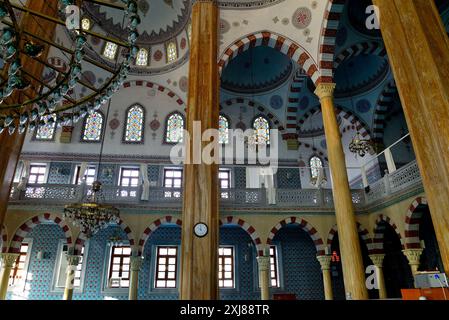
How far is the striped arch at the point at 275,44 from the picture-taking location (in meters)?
9.64

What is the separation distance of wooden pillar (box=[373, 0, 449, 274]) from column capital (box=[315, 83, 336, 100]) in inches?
218

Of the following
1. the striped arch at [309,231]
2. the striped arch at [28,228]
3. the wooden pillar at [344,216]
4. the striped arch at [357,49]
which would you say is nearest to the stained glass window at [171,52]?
the striped arch at [357,49]

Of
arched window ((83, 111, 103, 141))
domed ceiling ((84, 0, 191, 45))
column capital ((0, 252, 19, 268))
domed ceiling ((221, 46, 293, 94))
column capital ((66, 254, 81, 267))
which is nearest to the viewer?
column capital ((0, 252, 19, 268))

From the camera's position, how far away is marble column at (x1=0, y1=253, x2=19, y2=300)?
30.8ft

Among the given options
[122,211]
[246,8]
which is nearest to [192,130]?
[246,8]

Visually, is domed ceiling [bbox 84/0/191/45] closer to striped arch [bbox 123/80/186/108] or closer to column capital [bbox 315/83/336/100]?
striped arch [bbox 123/80/186/108]

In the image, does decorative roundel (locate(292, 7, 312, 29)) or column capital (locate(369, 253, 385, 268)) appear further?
column capital (locate(369, 253, 385, 268))

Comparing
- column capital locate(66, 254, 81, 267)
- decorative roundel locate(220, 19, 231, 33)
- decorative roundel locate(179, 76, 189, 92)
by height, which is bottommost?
column capital locate(66, 254, 81, 267)

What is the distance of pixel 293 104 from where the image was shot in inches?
549

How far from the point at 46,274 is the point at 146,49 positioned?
9.96 metres

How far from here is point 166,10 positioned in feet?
41.8

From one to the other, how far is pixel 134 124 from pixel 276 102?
6.44 meters

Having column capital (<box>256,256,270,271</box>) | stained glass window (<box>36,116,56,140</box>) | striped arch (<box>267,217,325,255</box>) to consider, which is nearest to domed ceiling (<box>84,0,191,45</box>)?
stained glass window (<box>36,116,56,140</box>)

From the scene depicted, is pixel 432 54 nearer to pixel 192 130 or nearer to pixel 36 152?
pixel 192 130
